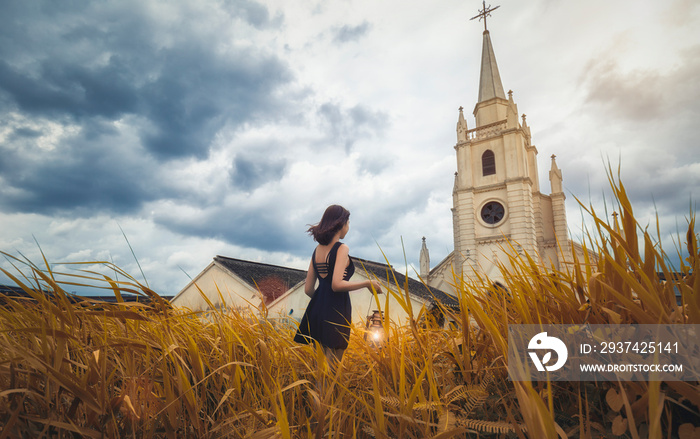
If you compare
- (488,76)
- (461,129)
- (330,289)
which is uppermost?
(488,76)

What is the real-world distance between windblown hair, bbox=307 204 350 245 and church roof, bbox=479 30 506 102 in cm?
3410

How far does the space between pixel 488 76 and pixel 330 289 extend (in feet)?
121

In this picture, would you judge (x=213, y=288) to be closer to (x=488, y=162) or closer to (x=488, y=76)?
(x=488, y=162)

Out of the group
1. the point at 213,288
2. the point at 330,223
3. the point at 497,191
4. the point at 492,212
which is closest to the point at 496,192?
the point at 497,191

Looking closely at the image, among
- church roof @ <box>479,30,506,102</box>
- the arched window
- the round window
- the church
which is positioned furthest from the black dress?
church roof @ <box>479,30,506,102</box>

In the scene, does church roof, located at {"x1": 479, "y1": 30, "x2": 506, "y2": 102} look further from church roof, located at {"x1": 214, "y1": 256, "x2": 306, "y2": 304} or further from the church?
church roof, located at {"x1": 214, "y1": 256, "x2": 306, "y2": 304}

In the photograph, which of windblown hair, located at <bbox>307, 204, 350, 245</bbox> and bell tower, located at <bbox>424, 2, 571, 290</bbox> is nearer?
windblown hair, located at <bbox>307, 204, 350, 245</bbox>

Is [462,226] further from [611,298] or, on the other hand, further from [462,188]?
[611,298]

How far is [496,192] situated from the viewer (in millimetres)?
27734

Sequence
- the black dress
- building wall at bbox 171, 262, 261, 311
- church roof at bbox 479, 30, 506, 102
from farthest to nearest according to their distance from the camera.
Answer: church roof at bbox 479, 30, 506, 102
building wall at bbox 171, 262, 261, 311
the black dress

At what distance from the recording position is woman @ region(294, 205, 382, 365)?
2844mm

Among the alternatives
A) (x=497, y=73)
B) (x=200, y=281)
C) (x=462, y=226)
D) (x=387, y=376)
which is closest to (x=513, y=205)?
(x=462, y=226)

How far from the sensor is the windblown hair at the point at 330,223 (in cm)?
328

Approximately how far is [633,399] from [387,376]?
119cm
